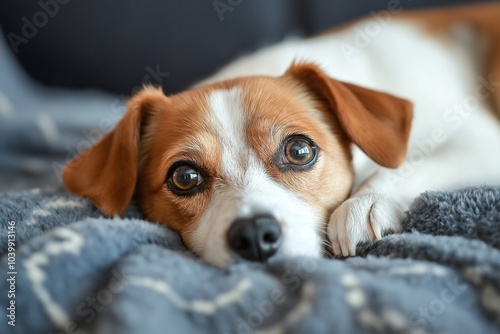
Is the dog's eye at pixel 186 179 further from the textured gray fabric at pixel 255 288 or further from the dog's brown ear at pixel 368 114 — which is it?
the dog's brown ear at pixel 368 114

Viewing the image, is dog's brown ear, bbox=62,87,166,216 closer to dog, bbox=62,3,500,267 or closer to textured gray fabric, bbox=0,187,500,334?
dog, bbox=62,3,500,267

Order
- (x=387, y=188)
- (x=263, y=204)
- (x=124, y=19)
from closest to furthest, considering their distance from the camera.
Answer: (x=263, y=204)
(x=387, y=188)
(x=124, y=19)

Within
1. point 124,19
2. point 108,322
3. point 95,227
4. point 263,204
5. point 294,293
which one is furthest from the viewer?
point 124,19

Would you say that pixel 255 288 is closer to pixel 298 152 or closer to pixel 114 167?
pixel 298 152

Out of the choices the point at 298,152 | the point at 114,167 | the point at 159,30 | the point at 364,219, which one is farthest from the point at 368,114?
the point at 159,30

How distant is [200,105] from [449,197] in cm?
81

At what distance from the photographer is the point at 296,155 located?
5.42 ft

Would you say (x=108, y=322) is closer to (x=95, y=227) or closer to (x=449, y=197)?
(x=95, y=227)

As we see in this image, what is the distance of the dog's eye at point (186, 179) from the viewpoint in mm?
1640

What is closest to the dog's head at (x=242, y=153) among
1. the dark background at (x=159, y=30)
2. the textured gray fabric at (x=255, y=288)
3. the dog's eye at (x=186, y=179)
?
the dog's eye at (x=186, y=179)

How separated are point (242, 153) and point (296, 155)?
0.17m

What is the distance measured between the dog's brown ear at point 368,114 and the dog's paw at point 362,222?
0.23m

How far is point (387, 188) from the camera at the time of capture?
5.68ft

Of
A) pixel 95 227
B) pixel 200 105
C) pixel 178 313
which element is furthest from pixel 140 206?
pixel 178 313
